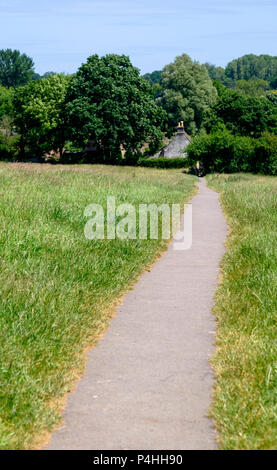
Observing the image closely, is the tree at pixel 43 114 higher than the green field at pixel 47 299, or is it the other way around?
the tree at pixel 43 114

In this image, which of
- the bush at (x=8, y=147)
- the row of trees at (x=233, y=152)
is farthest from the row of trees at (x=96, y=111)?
the row of trees at (x=233, y=152)

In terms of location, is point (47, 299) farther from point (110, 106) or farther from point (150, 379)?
point (110, 106)

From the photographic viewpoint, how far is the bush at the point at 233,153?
2048 inches

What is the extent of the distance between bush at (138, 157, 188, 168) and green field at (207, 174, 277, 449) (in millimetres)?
53555

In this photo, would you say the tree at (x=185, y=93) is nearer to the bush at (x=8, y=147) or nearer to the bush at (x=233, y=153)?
the bush at (x=8, y=147)

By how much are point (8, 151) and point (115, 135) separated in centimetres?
2359

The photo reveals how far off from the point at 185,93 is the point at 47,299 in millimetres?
87193

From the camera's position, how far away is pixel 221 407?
4574 millimetres

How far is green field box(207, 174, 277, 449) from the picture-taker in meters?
4.22

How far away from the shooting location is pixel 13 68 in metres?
159

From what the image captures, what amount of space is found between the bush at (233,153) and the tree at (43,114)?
58.1ft

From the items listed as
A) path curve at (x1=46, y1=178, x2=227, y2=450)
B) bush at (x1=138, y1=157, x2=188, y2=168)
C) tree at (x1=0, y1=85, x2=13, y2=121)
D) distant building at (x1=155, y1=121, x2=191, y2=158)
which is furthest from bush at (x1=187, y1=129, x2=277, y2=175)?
path curve at (x1=46, y1=178, x2=227, y2=450)
